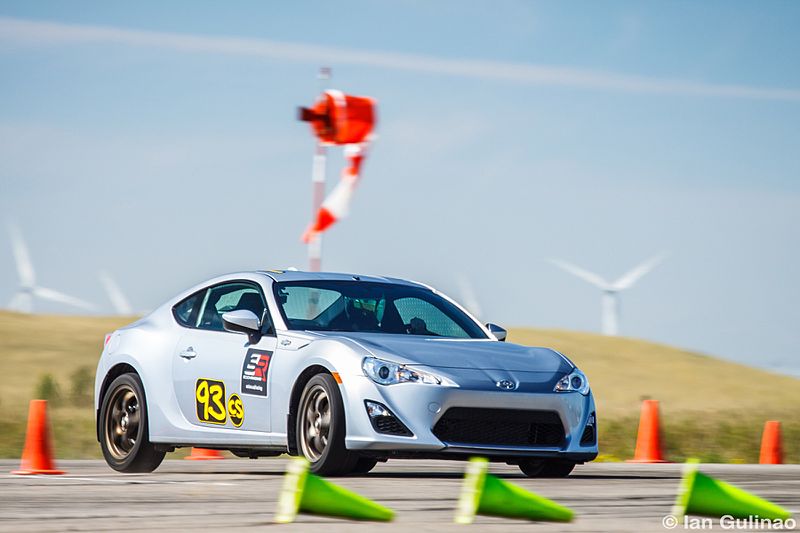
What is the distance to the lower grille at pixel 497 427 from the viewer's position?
10.6 meters

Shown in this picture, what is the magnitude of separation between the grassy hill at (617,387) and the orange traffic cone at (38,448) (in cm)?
720

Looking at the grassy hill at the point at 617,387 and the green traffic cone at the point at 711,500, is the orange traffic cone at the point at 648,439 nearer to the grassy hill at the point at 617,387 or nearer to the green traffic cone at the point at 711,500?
the grassy hill at the point at 617,387

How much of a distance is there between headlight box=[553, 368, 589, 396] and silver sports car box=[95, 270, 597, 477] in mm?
18

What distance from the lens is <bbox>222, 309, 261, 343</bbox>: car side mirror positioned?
11289 millimetres

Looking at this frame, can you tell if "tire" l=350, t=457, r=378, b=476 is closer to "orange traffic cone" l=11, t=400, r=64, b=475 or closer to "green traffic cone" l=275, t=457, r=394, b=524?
"orange traffic cone" l=11, t=400, r=64, b=475

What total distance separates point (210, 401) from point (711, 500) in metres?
5.16

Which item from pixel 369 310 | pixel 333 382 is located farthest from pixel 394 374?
pixel 369 310

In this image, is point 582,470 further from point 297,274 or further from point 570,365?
point 297,274

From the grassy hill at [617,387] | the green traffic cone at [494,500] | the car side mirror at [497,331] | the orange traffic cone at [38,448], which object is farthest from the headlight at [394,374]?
the grassy hill at [617,387]

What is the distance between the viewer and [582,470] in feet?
43.5

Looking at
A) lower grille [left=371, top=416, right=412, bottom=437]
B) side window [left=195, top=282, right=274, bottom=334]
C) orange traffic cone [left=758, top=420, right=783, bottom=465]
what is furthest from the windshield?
orange traffic cone [left=758, top=420, right=783, bottom=465]

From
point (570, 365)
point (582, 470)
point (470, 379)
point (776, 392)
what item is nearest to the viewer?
point (470, 379)

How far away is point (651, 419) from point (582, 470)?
2.96 m

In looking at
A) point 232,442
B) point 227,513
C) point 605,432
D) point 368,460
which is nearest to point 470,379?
point 368,460
